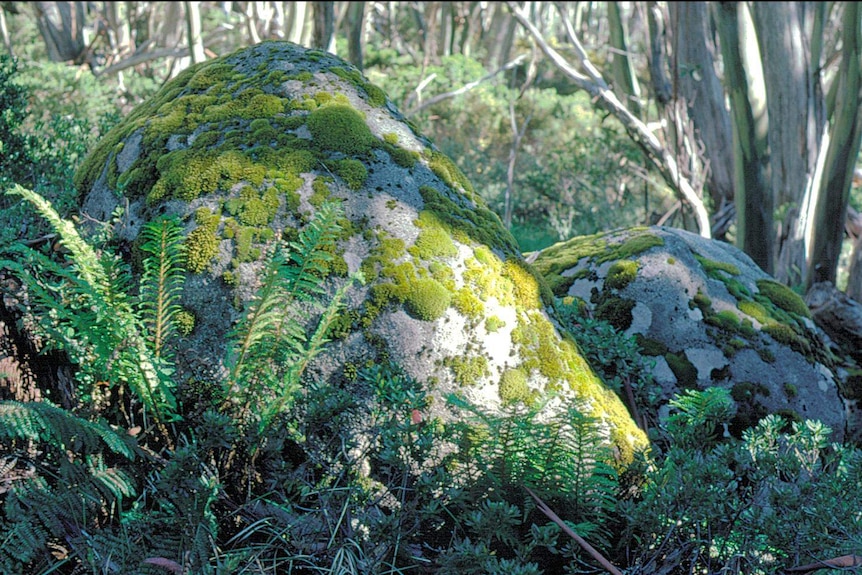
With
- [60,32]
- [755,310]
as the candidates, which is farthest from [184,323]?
[60,32]

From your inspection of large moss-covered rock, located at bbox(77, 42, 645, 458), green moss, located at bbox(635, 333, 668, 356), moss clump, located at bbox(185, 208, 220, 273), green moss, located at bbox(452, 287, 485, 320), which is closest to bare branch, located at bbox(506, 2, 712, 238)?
green moss, located at bbox(635, 333, 668, 356)

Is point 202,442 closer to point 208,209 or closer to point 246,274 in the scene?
point 246,274

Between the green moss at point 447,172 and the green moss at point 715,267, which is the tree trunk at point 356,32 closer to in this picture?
the green moss at point 715,267

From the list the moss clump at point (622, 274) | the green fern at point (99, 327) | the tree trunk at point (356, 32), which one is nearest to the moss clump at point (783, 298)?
the moss clump at point (622, 274)

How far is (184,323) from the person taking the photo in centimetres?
294

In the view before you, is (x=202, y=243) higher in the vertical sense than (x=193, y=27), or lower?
higher

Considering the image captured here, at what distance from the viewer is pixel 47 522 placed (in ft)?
7.43

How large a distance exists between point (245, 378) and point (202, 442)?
302 mm

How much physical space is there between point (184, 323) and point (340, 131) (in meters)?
1.09

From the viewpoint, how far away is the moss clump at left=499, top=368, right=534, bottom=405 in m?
3.05

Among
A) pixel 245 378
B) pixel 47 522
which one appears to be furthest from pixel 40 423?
pixel 245 378

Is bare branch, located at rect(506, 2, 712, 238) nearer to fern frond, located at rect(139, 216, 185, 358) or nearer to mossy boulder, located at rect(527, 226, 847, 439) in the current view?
mossy boulder, located at rect(527, 226, 847, 439)

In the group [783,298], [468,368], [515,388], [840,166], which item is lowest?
[840,166]

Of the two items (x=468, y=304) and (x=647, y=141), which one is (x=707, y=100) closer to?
(x=647, y=141)
